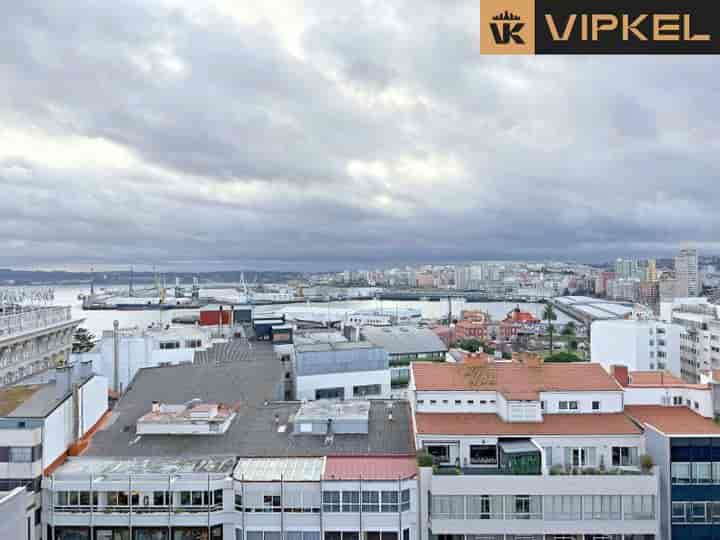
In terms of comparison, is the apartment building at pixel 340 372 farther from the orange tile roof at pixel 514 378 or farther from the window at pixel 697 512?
the window at pixel 697 512

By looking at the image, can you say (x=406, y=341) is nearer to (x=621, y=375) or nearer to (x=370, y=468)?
(x=621, y=375)

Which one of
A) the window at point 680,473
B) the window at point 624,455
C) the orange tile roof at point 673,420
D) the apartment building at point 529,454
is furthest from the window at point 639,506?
the orange tile roof at point 673,420

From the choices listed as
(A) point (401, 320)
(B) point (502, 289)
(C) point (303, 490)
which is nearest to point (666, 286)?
(A) point (401, 320)

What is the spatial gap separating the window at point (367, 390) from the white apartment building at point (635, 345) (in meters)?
15.4

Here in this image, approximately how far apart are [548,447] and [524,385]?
165cm

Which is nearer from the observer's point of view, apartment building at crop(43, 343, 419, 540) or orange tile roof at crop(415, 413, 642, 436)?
apartment building at crop(43, 343, 419, 540)

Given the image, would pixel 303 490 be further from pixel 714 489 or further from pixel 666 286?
pixel 666 286

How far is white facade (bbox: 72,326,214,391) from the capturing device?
2070cm

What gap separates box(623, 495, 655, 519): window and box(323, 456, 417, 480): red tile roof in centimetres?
370

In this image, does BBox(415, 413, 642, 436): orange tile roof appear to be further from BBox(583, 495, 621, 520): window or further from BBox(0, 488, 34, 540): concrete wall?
BBox(0, 488, 34, 540): concrete wall

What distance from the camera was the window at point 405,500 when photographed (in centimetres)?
1058

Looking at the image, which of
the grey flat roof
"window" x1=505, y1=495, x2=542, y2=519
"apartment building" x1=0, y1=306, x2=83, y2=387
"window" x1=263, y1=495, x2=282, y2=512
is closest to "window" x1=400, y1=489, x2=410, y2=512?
the grey flat roof

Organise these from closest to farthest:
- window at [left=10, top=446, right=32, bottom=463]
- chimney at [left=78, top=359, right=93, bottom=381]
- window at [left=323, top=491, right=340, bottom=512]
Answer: window at [left=323, top=491, right=340, bottom=512] < window at [left=10, top=446, right=32, bottom=463] < chimney at [left=78, top=359, right=93, bottom=381]

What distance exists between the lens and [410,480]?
10656 millimetres
